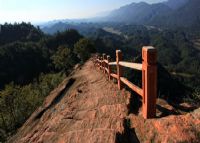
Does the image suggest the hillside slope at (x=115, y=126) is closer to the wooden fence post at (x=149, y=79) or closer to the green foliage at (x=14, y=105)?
the wooden fence post at (x=149, y=79)

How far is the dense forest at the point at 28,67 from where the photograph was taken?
32406 millimetres

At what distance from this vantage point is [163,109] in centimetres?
568

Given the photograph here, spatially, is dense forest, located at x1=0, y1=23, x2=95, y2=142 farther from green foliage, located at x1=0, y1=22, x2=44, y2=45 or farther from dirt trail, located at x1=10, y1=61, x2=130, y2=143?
dirt trail, located at x1=10, y1=61, x2=130, y2=143

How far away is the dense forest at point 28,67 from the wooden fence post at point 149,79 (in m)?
17.0

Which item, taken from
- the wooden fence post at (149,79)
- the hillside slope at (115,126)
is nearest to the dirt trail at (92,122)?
the hillside slope at (115,126)

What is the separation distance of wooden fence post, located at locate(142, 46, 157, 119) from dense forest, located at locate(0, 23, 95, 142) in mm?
17038

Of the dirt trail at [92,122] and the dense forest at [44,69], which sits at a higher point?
the dirt trail at [92,122]

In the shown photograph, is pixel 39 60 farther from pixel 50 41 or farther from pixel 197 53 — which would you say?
pixel 197 53

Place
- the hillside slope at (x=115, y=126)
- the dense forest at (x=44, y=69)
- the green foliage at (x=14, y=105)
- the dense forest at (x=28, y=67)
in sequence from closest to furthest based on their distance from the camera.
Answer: the hillside slope at (x=115, y=126) < the green foliage at (x=14, y=105) < the dense forest at (x=44, y=69) < the dense forest at (x=28, y=67)

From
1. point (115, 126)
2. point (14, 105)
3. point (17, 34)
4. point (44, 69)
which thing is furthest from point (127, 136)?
point (17, 34)

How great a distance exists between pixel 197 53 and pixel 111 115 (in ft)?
580

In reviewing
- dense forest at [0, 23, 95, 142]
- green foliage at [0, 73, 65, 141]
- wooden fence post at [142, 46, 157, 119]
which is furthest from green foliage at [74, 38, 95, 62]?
wooden fence post at [142, 46, 157, 119]

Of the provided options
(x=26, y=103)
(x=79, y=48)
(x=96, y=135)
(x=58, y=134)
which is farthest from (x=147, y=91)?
(x=79, y=48)

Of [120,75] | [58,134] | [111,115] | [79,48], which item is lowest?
[79,48]
